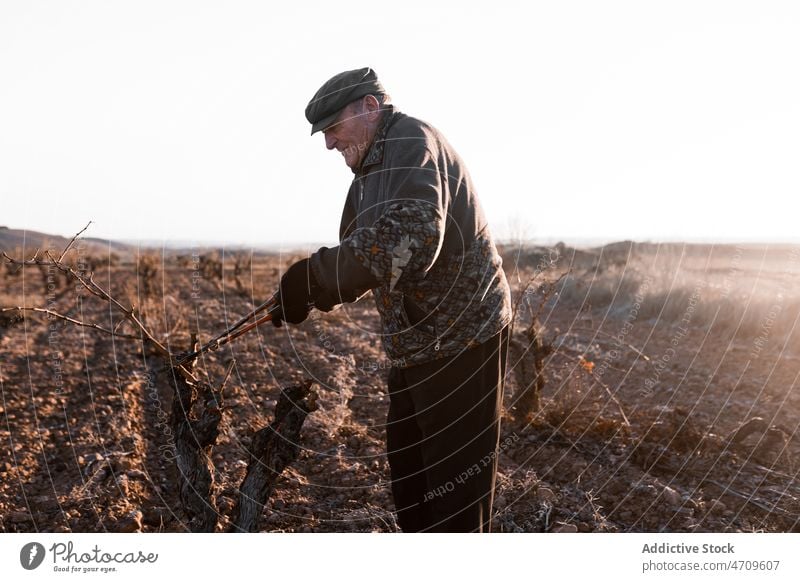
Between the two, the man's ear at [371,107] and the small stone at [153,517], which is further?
the small stone at [153,517]

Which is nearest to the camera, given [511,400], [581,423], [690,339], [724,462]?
[724,462]

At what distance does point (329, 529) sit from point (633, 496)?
1.80 metres

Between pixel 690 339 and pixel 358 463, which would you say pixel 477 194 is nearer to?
pixel 358 463

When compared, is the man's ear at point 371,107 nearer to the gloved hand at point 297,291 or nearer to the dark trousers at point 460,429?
the gloved hand at point 297,291

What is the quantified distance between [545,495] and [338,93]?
2615 mm

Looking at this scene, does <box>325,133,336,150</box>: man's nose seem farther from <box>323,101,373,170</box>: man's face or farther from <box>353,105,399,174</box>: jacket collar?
<box>353,105,399,174</box>: jacket collar

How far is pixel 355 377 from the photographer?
7.29 meters

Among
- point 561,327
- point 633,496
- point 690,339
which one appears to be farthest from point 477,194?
point 561,327

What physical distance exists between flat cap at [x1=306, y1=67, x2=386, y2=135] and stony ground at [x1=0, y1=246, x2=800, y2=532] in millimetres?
1798

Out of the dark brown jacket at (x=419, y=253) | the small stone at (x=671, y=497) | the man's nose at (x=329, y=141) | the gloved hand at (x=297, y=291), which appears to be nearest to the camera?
the dark brown jacket at (x=419, y=253)

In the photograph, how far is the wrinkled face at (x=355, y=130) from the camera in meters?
2.70

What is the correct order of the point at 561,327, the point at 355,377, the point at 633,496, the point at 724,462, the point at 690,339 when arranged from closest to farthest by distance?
the point at 633,496
the point at 724,462
the point at 355,377
the point at 690,339
the point at 561,327

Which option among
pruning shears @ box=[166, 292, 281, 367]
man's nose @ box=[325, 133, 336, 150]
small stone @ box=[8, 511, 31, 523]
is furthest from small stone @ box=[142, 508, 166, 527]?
man's nose @ box=[325, 133, 336, 150]

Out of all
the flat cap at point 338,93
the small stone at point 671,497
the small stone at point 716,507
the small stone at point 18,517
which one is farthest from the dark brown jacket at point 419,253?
the small stone at point 18,517
